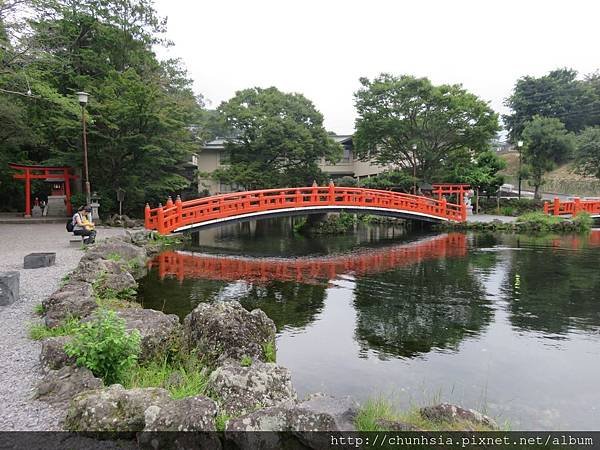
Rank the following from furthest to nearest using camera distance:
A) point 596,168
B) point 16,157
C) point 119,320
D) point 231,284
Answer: point 596,168 → point 16,157 → point 231,284 → point 119,320

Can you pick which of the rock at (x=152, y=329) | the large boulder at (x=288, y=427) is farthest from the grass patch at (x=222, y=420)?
the rock at (x=152, y=329)

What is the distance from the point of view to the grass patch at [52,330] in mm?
5367

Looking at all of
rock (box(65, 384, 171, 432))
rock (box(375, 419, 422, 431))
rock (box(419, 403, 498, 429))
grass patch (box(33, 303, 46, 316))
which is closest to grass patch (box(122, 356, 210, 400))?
rock (box(65, 384, 171, 432))

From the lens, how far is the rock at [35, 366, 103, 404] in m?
3.87

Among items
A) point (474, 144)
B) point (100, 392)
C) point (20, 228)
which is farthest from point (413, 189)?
point (100, 392)

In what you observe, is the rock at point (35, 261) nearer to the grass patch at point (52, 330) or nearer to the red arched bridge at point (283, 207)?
the grass patch at point (52, 330)

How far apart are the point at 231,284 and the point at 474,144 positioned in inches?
830

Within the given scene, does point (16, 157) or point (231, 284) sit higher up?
point (16, 157)

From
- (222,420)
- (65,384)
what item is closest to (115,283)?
(65,384)

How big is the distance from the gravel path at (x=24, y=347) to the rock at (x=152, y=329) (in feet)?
3.48

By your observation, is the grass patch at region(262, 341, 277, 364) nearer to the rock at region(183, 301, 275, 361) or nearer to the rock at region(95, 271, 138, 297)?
the rock at region(183, 301, 275, 361)

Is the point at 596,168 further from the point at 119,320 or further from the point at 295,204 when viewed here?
the point at 119,320

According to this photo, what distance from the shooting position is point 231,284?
11195 mm

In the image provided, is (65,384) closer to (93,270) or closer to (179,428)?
(179,428)
